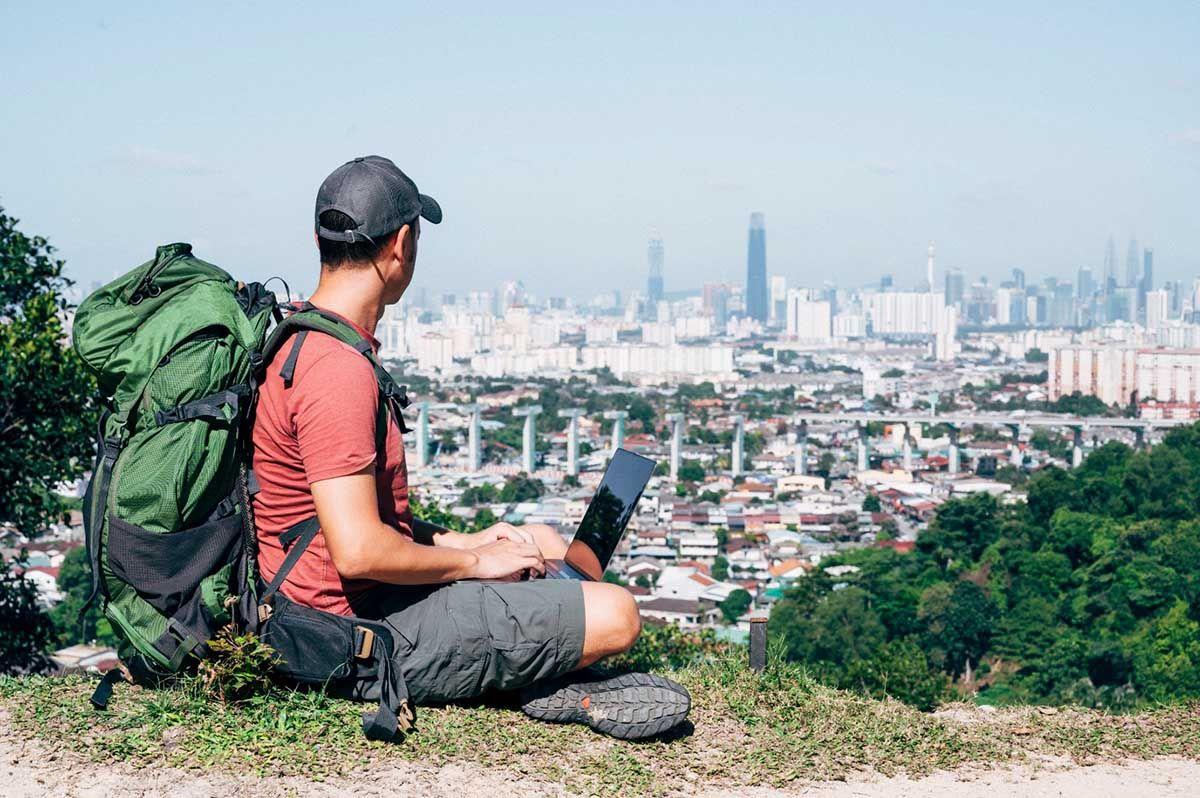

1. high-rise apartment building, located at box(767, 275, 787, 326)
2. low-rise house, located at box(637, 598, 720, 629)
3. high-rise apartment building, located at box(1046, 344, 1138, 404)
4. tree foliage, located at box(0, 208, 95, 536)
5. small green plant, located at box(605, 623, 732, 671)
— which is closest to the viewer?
small green plant, located at box(605, 623, 732, 671)

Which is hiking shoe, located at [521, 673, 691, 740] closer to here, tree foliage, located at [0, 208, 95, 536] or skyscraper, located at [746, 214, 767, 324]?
tree foliage, located at [0, 208, 95, 536]

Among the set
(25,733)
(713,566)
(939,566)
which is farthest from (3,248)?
(713,566)

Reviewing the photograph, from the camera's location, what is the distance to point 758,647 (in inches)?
119

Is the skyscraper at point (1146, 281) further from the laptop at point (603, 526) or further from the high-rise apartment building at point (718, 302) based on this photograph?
the laptop at point (603, 526)

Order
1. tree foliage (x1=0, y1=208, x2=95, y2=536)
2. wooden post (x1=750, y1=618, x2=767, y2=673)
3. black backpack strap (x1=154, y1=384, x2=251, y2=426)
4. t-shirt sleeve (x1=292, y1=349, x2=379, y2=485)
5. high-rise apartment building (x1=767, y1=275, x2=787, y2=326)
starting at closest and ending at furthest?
t-shirt sleeve (x1=292, y1=349, x2=379, y2=485)
black backpack strap (x1=154, y1=384, x2=251, y2=426)
wooden post (x1=750, y1=618, x2=767, y2=673)
tree foliage (x1=0, y1=208, x2=95, y2=536)
high-rise apartment building (x1=767, y1=275, x2=787, y2=326)

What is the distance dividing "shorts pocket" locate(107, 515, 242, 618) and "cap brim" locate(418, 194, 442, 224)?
590 millimetres

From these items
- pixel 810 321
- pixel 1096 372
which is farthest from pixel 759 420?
pixel 810 321

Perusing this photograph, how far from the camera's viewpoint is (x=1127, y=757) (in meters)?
2.63

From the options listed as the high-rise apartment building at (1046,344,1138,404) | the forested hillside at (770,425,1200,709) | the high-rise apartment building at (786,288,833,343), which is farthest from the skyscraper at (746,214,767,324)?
the forested hillside at (770,425,1200,709)

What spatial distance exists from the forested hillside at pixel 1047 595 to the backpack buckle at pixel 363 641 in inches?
258

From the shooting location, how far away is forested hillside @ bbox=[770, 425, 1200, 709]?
11500 mm

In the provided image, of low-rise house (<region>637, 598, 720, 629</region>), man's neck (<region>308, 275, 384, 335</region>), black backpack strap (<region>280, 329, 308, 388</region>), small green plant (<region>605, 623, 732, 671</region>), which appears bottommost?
low-rise house (<region>637, 598, 720, 629</region>)

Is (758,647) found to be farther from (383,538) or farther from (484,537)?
(383,538)

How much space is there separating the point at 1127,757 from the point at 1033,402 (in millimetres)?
56048
